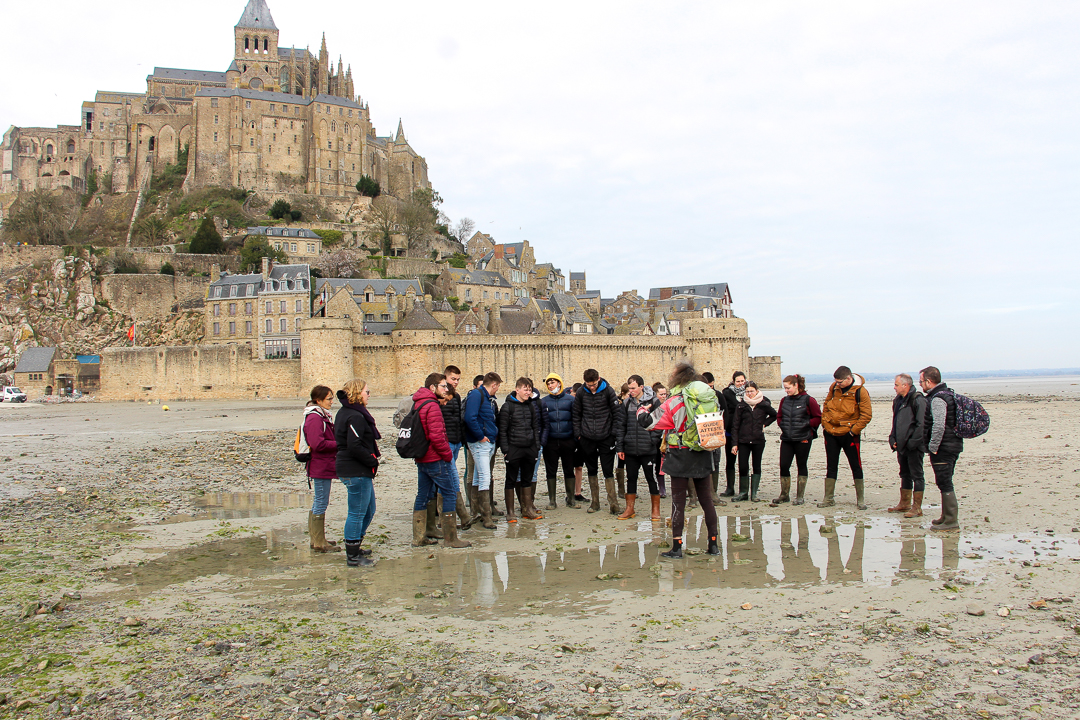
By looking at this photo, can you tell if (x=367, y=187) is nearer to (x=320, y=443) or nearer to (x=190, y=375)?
(x=190, y=375)

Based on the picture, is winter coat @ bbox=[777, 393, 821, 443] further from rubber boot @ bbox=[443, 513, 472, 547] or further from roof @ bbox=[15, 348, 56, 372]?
roof @ bbox=[15, 348, 56, 372]

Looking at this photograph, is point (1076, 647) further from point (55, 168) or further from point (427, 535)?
point (55, 168)

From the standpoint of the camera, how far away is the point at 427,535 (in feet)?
24.6

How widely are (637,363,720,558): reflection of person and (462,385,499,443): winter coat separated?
236cm

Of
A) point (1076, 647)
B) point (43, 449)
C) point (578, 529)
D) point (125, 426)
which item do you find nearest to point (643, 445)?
point (578, 529)

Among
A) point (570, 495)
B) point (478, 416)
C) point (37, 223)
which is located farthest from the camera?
point (37, 223)

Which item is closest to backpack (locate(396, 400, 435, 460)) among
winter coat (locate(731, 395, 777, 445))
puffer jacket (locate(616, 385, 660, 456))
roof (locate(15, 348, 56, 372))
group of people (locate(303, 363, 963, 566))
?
group of people (locate(303, 363, 963, 566))

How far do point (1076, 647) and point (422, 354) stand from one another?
4187 centimetres

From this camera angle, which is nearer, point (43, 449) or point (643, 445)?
point (643, 445)

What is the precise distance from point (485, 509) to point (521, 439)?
37.0 inches

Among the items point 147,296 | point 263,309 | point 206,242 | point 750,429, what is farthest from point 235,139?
point 750,429

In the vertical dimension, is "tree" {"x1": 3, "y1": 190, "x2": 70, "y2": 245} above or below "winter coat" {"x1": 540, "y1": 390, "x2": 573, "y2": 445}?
above

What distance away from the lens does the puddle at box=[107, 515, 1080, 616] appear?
5445 millimetres

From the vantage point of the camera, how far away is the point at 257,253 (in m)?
52.5
